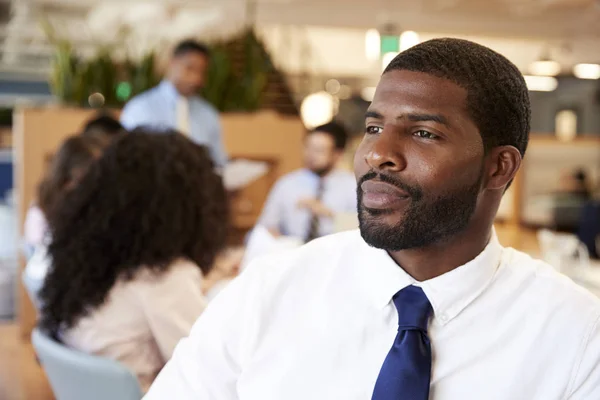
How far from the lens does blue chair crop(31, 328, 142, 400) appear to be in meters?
1.40

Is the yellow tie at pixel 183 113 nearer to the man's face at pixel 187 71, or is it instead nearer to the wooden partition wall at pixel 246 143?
the man's face at pixel 187 71

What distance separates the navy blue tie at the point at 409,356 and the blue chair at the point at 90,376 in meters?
0.57

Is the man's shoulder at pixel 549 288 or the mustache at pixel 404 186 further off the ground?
the mustache at pixel 404 186

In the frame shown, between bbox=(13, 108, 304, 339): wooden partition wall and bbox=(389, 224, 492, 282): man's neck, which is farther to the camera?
bbox=(13, 108, 304, 339): wooden partition wall

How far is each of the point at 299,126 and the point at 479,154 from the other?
13.7 feet

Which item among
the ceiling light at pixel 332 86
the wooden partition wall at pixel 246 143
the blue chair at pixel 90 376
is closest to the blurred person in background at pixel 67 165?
the blue chair at pixel 90 376

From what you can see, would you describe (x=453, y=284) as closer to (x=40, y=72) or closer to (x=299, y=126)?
(x=299, y=126)

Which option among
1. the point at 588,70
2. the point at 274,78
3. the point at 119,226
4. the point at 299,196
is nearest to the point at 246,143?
the point at 299,196

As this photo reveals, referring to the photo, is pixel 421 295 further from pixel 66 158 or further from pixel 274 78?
pixel 274 78

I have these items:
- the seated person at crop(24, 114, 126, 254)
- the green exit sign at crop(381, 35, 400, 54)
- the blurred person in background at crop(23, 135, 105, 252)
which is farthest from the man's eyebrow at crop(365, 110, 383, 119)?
the green exit sign at crop(381, 35, 400, 54)

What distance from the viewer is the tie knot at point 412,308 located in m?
1.04

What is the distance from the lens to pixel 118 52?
18.4ft

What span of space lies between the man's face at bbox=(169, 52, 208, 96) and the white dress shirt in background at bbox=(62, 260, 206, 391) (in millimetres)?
2064

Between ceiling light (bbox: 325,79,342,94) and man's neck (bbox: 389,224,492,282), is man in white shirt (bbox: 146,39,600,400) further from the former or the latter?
ceiling light (bbox: 325,79,342,94)
